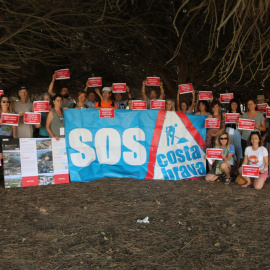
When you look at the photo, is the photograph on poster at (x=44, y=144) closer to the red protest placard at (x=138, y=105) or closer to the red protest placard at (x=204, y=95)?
the red protest placard at (x=138, y=105)

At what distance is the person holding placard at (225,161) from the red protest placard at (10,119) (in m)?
3.79

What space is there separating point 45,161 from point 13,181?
674mm

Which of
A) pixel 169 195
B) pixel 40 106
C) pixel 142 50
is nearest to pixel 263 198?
pixel 169 195

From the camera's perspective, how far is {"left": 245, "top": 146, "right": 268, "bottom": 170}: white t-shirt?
17.9ft

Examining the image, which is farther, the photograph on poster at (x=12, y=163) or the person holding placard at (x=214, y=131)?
the person holding placard at (x=214, y=131)

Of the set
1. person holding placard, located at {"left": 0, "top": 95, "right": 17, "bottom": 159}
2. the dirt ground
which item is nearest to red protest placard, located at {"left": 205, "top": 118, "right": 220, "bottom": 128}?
the dirt ground

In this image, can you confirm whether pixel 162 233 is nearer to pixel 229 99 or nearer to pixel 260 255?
pixel 260 255

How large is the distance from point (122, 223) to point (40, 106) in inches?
109

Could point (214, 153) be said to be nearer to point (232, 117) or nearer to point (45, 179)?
point (232, 117)

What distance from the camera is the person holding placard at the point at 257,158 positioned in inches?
213

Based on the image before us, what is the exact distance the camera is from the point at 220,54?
7.89m

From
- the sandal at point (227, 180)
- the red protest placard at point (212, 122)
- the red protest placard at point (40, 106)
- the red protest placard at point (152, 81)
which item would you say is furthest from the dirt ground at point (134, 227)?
the red protest placard at point (152, 81)

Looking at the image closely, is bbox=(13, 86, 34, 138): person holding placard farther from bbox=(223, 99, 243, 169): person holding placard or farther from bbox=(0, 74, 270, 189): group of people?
bbox=(223, 99, 243, 169): person holding placard

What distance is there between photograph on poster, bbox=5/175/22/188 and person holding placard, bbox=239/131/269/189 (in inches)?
165
